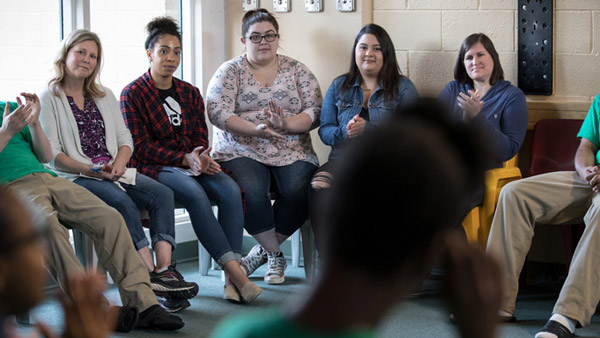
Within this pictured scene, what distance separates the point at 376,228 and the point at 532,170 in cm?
330

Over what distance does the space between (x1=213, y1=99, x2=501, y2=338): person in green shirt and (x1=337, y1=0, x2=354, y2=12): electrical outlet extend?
145 inches

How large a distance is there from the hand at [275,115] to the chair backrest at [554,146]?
4.16ft

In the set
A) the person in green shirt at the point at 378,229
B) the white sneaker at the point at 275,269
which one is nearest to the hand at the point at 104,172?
the white sneaker at the point at 275,269

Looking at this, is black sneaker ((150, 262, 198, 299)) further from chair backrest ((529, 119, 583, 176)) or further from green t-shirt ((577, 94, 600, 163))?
green t-shirt ((577, 94, 600, 163))

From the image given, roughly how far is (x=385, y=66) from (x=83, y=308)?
333cm

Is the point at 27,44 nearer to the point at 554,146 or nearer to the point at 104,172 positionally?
the point at 104,172

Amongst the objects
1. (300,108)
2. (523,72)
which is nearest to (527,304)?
(523,72)

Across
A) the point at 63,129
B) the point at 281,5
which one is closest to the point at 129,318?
the point at 63,129

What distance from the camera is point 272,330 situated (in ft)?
1.91

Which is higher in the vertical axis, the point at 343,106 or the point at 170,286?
the point at 343,106

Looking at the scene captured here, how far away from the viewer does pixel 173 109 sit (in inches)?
147

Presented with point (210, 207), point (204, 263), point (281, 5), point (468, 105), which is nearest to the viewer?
point (468, 105)

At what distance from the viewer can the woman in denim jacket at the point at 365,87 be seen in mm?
3811

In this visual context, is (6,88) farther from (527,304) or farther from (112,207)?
(527,304)
